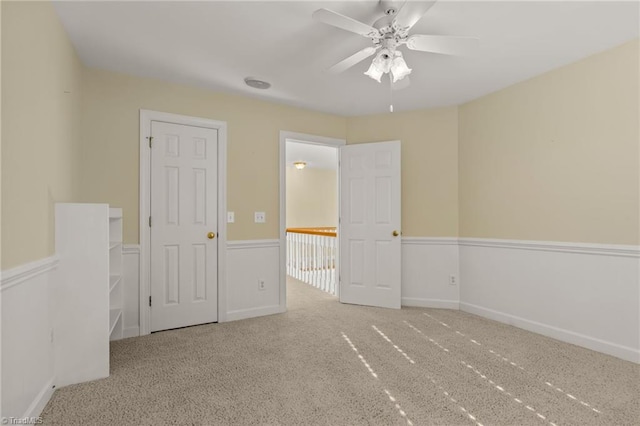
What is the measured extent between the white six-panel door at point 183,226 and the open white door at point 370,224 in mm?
1597

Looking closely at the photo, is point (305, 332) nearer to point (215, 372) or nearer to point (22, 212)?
point (215, 372)

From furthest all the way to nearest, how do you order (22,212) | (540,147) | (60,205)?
(540,147) → (60,205) → (22,212)

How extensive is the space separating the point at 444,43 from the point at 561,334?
2650 millimetres

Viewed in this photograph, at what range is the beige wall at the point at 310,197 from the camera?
839cm

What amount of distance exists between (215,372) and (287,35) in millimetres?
2435

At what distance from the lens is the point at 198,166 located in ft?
11.1

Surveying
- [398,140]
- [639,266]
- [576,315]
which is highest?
[398,140]

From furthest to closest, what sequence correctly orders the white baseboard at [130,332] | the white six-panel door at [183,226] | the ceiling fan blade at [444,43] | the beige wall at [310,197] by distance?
the beige wall at [310,197]
the white six-panel door at [183,226]
the white baseboard at [130,332]
the ceiling fan blade at [444,43]

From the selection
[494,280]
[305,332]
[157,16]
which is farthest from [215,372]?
[494,280]

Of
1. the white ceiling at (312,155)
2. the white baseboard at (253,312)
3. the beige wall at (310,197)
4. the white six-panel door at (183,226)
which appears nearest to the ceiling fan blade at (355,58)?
the white six-panel door at (183,226)

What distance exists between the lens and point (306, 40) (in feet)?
8.19

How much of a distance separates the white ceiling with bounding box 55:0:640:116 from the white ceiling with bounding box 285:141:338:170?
2.62 m

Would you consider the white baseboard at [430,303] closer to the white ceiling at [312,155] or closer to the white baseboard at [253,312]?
the white baseboard at [253,312]

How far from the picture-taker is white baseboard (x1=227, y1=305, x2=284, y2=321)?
3.54 metres
